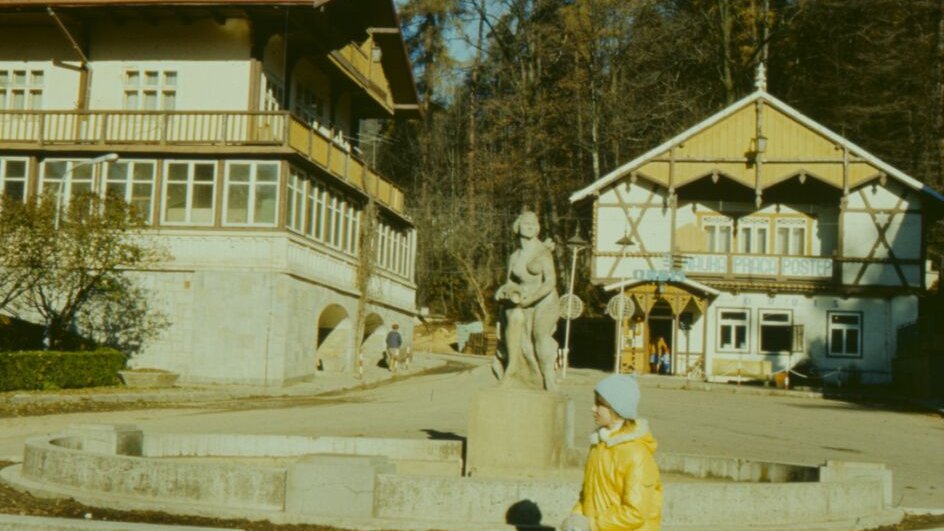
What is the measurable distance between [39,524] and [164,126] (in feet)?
88.3

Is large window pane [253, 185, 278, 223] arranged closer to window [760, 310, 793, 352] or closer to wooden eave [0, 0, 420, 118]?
wooden eave [0, 0, 420, 118]

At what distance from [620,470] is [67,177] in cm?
3018

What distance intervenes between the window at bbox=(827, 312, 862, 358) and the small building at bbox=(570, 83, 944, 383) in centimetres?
4

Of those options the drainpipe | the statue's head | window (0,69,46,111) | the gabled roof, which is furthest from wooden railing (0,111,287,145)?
the statue's head

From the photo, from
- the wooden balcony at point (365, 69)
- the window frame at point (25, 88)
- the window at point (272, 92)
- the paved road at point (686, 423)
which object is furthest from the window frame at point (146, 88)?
the paved road at point (686, 423)

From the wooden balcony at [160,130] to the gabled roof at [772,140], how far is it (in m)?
13.6

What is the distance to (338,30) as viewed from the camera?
38.3m

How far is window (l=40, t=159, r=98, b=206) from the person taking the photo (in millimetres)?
33094

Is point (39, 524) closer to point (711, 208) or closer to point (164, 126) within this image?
point (164, 126)

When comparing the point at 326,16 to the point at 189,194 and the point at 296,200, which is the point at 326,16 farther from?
the point at 189,194

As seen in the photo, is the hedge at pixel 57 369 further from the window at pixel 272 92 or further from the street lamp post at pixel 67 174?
the window at pixel 272 92

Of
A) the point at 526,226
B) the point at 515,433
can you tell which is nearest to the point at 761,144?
the point at 526,226

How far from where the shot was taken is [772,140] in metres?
43.8

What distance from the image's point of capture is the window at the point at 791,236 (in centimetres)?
4469
